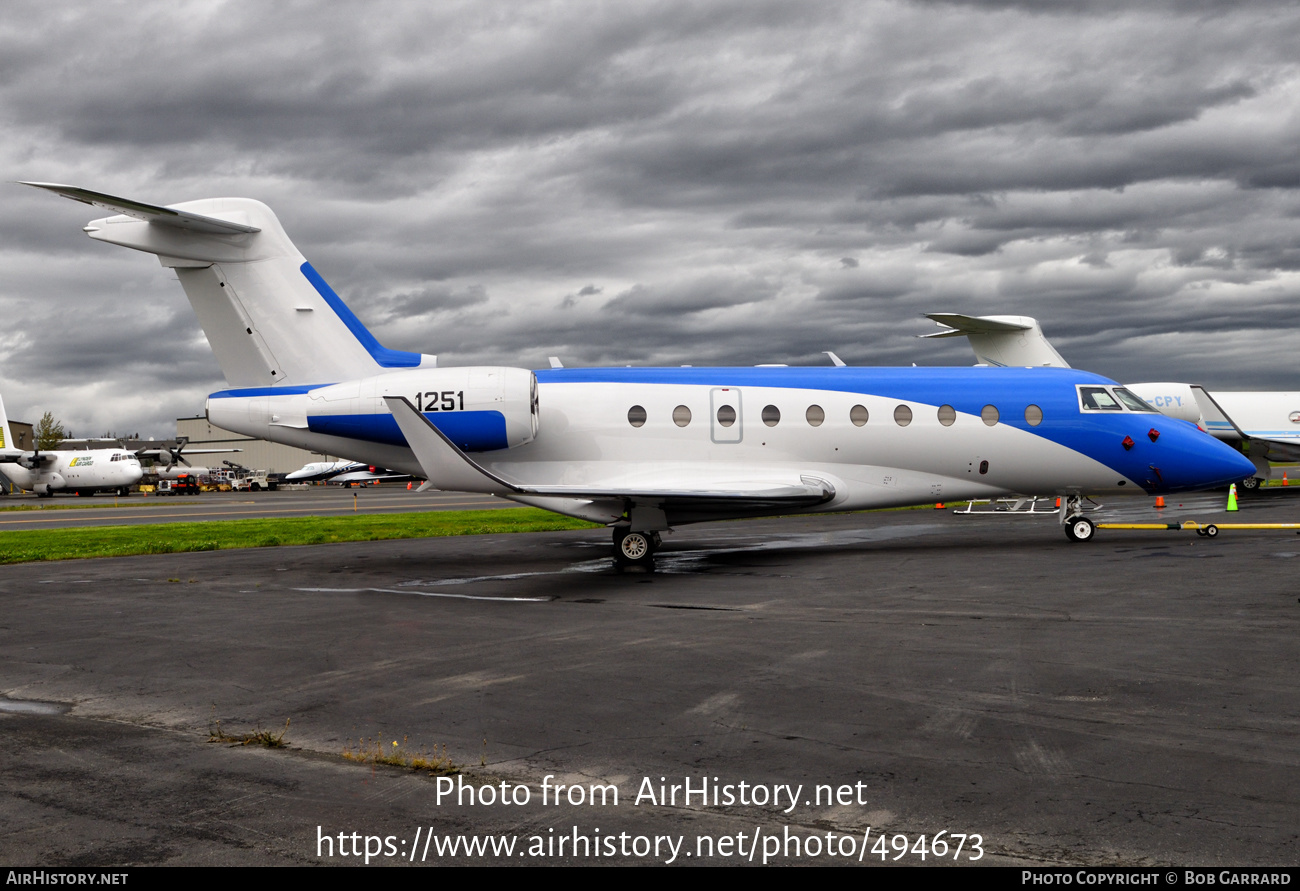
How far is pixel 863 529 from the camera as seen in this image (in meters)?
23.2

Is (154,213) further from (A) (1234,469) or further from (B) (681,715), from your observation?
(A) (1234,469)

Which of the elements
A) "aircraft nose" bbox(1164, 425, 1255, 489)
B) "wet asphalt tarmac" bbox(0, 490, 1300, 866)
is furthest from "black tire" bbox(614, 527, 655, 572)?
"aircraft nose" bbox(1164, 425, 1255, 489)

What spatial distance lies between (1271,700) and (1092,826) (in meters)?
3.15

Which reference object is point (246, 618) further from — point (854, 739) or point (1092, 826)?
point (1092, 826)

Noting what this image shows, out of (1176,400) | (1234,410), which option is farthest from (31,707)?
(1234,410)

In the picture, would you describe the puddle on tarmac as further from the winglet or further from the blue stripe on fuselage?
the blue stripe on fuselage

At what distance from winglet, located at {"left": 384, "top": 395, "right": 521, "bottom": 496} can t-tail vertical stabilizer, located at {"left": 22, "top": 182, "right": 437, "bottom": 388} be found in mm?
2889

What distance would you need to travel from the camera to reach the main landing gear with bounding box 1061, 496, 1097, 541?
18.3 meters

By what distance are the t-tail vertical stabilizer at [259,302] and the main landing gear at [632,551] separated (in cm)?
543

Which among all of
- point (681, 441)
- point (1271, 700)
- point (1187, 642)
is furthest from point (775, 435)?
point (1271, 700)

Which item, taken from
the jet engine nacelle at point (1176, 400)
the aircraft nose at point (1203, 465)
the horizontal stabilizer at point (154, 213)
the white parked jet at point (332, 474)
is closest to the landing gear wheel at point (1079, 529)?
the aircraft nose at point (1203, 465)

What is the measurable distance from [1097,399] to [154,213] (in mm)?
16333

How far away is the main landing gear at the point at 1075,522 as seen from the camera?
18.3m

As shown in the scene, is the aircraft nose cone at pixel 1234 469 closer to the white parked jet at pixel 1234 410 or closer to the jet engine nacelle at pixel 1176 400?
the white parked jet at pixel 1234 410
